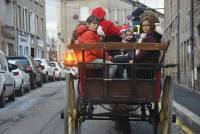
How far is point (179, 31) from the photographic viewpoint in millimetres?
35312

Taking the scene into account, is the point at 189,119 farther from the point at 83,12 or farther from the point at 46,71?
the point at 83,12

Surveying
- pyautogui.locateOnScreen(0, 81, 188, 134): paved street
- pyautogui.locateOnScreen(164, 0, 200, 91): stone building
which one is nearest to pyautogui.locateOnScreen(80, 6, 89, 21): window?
pyautogui.locateOnScreen(164, 0, 200, 91): stone building

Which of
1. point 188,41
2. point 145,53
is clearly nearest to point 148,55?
point 145,53

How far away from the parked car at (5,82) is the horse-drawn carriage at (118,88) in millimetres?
8693

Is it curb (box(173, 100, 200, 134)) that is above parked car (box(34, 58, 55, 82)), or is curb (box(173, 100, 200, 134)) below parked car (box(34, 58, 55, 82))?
below

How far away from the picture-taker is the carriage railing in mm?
7816

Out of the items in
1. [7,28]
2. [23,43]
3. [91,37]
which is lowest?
[91,37]

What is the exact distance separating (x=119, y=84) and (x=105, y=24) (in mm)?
1709

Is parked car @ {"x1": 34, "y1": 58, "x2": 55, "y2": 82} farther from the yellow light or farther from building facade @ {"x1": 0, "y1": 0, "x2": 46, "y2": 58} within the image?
the yellow light

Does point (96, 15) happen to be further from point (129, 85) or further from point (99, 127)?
point (99, 127)

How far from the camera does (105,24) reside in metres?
9.37

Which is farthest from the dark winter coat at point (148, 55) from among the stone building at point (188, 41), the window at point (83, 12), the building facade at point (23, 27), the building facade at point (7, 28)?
the window at point (83, 12)

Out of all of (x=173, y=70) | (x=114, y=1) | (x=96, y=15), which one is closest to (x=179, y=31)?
(x=173, y=70)

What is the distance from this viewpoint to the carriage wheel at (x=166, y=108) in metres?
8.02
